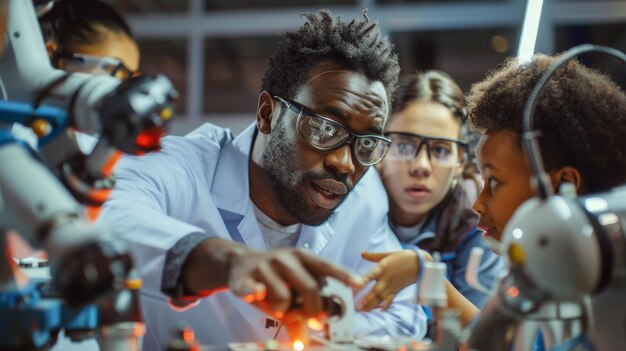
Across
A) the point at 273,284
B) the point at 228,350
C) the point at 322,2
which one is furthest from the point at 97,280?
the point at 322,2

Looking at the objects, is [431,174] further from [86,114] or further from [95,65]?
[86,114]

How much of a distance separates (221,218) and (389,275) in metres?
0.47

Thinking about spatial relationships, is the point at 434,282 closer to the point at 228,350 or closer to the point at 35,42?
the point at 228,350

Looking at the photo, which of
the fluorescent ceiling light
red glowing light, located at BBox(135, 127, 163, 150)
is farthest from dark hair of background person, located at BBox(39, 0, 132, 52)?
the fluorescent ceiling light

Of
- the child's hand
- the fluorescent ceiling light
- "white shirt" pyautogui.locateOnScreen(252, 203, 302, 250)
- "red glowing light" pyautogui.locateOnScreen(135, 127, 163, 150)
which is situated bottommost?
the child's hand

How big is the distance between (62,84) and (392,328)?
0.97m

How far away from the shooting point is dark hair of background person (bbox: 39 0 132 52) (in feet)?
5.51

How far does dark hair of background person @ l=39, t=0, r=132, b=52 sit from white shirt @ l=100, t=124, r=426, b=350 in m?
0.38

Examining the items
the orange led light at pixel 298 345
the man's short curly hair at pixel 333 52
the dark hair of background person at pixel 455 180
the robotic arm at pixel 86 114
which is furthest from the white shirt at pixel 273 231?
the robotic arm at pixel 86 114

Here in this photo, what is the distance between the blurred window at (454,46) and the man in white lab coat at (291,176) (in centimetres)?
254

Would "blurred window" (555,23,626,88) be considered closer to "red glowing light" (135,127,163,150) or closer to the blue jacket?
the blue jacket

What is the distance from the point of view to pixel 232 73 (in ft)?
17.6

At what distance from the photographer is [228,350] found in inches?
40.1

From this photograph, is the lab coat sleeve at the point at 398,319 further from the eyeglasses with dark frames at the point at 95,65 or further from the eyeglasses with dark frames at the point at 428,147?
the eyeglasses with dark frames at the point at 95,65
